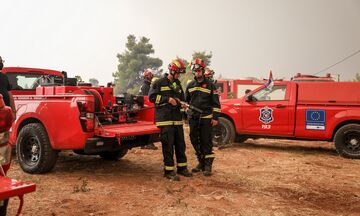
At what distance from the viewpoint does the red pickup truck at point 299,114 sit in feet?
27.1

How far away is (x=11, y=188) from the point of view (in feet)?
7.93

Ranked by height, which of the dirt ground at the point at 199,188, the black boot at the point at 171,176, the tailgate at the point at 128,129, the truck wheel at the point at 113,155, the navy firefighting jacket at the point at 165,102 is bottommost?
the dirt ground at the point at 199,188

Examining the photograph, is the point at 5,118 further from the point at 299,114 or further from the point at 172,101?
the point at 299,114

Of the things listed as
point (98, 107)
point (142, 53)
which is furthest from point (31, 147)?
point (142, 53)

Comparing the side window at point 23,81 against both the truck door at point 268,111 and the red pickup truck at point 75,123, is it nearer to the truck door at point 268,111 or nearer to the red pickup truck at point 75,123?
the red pickup truck at point 75,123

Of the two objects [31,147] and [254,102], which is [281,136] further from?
[31,147]

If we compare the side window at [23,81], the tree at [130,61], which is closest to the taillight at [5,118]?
the side window at [23,81]

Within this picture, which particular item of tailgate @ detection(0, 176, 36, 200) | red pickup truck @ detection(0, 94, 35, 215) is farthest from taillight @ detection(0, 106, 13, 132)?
tailgate @ detection(0, 176, 36, 200)

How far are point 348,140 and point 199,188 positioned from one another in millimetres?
4549

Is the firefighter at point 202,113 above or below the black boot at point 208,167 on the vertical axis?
above

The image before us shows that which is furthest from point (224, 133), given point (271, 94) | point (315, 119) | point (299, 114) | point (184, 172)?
point (184, 172)

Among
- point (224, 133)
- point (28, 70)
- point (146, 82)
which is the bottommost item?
point (224, 133)

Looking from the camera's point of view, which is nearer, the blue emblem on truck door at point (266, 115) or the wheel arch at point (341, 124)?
Answer: the wheel arch at point (341, 124)

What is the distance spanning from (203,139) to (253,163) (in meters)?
1.57
